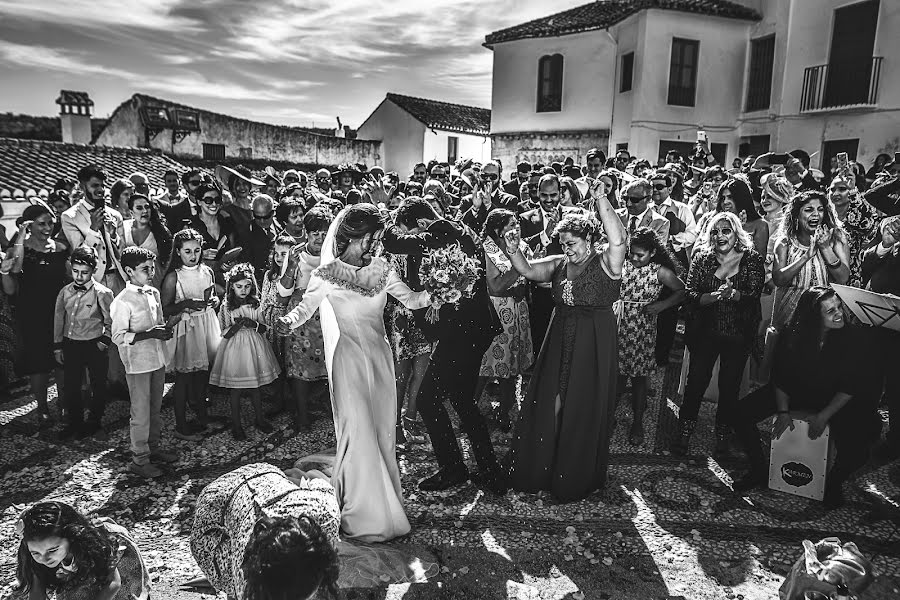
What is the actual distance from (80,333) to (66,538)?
312 cm

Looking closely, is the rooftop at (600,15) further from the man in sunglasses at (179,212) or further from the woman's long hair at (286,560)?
the woman's long hair at (286,560)

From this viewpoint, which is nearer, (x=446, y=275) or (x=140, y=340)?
(x=446, y=275)

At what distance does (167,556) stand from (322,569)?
189 centimetres

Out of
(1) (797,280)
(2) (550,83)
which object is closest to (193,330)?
(1) (797,280)

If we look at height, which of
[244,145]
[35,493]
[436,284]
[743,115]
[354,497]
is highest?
[743,115]

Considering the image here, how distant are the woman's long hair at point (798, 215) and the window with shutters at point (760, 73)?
52.4ft

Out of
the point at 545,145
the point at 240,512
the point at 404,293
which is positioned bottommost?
the point at 240,512

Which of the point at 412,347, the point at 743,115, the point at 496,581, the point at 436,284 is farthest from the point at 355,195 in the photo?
the point at 743,115

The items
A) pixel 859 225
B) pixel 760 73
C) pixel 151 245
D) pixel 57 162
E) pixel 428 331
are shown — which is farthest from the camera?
pixel 760 73

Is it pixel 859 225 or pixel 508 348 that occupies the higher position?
pixel 859 225

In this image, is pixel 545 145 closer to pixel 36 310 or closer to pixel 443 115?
pixel 443 115

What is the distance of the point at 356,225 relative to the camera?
379 cm

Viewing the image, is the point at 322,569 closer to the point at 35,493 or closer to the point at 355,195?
the point at 35,493

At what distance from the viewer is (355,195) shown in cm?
806
